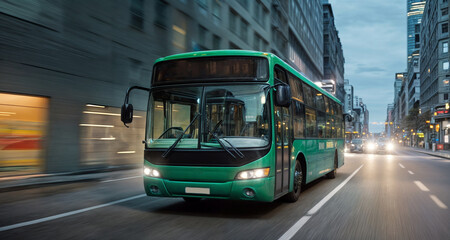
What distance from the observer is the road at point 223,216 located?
5.40 meters

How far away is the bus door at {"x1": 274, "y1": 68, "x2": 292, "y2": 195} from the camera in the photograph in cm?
689

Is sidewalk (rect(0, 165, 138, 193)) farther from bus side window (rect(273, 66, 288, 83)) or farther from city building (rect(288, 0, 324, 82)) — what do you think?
city building (rect(288, 0, 324, 82))

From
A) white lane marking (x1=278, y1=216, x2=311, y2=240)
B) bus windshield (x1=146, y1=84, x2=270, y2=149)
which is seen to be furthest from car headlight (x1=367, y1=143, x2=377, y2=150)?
bus windshield (x1=146, y1=84, x2=270, y2=149)

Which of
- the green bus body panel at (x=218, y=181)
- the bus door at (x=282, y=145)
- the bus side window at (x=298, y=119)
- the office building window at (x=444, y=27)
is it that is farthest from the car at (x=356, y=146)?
the office building window at (x=444, y=27)

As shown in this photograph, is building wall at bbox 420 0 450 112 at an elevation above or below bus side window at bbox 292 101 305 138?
above

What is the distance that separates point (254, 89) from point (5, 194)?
275 inches

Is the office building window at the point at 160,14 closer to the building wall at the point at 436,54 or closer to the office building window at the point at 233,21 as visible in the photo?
the office building window at the point at 233,21

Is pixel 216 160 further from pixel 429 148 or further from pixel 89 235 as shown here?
pixel 429 148

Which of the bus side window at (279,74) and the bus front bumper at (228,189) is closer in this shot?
the bus front bumper at (228,189)

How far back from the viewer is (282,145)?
23.5ft

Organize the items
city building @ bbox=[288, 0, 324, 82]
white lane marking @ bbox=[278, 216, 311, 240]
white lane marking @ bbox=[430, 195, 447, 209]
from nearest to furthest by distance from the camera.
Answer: white lane marking @ bbox=[278, 216, 311, 240]
white lane marking @ bbox=[430, 195, 447, 209]
city building @ bbox=[288, 0, 324, 82]

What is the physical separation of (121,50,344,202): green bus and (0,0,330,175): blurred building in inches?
323

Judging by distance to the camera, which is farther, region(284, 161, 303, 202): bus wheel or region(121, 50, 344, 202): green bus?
region(284, 161, 303, 202): bus wheel

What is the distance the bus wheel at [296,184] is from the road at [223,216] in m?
0.13
